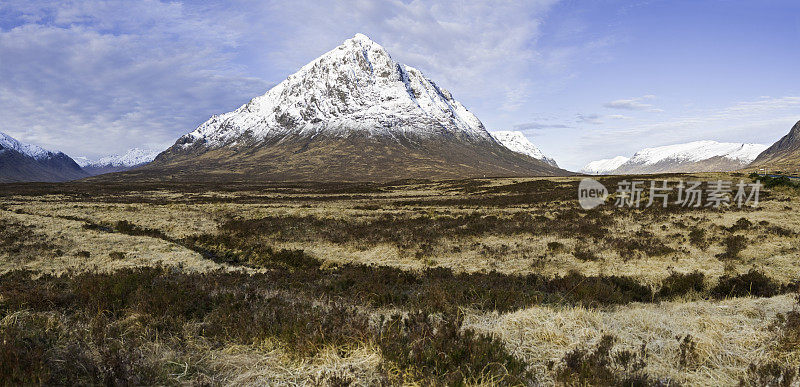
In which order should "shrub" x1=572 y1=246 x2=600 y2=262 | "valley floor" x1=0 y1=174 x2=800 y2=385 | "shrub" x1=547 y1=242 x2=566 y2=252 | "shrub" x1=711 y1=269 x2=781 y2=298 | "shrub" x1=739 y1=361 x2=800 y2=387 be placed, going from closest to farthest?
"shrub" x1=739 y1=361 x2=800 y2=387 → "valley floor" x1=0 y1=174 x2=800 y2=385 → "shrub" x1=711 y1=269 x2=781 y2=298 → "shrub" x1=572 y1=246 x2=600 y2=262 → "shrub" x1=547 y1=242 x2=566 y2=252

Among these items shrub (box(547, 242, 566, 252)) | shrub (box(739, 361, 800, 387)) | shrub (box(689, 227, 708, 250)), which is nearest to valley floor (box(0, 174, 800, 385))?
shrub (box(739, 361, 800, 387))

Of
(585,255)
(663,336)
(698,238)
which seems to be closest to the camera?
(663,336)

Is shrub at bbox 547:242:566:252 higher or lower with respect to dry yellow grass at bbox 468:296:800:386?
lower

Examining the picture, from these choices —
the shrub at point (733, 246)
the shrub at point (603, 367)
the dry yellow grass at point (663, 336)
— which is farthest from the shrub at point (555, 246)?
the shrub at point (603, 367)

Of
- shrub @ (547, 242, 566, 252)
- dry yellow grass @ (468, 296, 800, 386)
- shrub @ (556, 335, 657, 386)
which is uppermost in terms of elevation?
shrub @ (556, 335, 657, 386)

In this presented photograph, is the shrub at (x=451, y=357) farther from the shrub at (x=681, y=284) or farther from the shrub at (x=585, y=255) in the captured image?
the shrub at (x=585, y=255)

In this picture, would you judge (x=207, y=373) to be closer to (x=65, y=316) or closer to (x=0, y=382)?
(x=0, y=382)

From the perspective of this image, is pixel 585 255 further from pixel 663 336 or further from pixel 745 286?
pixel 663 336

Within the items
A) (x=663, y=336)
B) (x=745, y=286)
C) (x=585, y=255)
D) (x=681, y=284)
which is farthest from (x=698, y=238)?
(x=663, y=336)

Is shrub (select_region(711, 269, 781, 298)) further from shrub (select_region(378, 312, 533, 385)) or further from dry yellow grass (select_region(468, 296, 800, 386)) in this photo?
shrub (select_region(378, 312, 533, 385))

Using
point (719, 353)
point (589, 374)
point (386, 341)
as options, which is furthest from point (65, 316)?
point (719, 353)

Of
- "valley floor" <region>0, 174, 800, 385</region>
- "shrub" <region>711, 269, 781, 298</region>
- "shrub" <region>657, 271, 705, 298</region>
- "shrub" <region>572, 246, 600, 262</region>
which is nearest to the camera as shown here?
"valley floor" <region>0, 174, 800, 385</region>

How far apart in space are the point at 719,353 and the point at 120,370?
7.61 m

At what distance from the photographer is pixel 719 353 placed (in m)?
4.72
